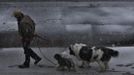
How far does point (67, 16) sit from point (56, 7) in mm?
1934

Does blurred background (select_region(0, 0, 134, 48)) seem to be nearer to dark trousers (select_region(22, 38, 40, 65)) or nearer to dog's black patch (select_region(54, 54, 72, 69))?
dark trousers (select_region(22, 38, 40, 65))

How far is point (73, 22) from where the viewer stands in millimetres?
17719

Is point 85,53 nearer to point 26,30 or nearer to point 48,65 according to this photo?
point 48,65

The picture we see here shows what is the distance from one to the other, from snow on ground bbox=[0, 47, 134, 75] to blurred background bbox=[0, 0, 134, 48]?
26.8 inches

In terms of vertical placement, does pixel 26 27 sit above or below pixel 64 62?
A: above

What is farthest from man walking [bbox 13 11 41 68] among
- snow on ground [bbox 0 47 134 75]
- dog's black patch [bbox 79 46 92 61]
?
dog's black patch [bbox 79 46 92 61]

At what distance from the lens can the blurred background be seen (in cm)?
1594

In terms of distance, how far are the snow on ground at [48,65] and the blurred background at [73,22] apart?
681 mm

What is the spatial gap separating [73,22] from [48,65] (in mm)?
4586

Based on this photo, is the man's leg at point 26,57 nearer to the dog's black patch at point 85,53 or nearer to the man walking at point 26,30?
the man walking at point 26,30

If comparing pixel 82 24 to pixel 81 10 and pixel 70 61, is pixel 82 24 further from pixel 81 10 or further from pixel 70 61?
pixel 70 61

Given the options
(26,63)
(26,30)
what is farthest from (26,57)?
(26,30)


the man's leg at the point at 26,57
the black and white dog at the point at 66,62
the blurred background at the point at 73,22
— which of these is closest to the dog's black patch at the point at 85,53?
the black and white dog at the point at 66,62

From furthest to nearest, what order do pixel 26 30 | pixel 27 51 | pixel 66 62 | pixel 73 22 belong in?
pixel 73 22 → pixel 27 51 → pixel 26 30 → pixel 66 62
